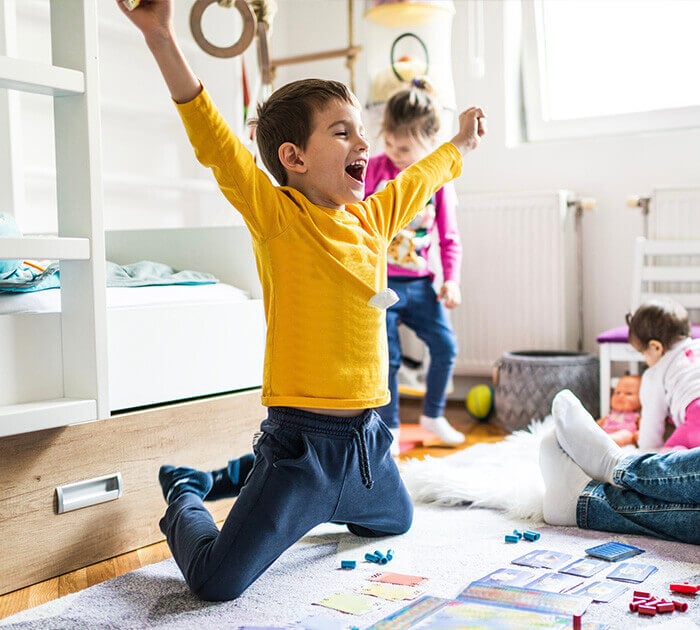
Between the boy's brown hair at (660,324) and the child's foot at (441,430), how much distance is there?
0.59 meters

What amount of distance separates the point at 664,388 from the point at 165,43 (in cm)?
142

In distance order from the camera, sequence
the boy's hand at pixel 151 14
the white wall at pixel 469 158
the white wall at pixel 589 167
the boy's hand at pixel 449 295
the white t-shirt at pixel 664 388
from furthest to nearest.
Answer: the white wall at pixel 589 167 < the white wall at pixel 469 158 < the boy's hand at pixel 449 295 < the white t-shirt at pixel 664 388 < the boy's hand at pixel 151 14

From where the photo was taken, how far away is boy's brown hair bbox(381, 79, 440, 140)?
7.38 ft

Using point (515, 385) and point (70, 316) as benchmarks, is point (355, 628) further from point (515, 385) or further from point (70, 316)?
point (515, 385)

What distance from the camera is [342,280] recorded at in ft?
4.17

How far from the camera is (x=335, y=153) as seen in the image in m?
1.28

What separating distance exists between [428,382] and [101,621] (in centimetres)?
149

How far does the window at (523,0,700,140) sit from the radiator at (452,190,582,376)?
35 centimetres

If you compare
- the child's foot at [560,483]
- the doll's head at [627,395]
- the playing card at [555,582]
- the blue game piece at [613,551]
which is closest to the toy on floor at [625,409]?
the doll's head at [627,395]

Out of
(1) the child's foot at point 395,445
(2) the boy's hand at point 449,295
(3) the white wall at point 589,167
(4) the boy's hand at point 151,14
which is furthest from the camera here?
(3) the white wall at point 589,167

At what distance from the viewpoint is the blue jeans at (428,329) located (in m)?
2.41

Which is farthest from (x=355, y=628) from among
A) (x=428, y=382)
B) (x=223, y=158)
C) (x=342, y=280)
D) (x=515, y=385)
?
(x=515, y=385)

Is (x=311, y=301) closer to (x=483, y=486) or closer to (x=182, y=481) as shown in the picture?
(x=182, y=481)

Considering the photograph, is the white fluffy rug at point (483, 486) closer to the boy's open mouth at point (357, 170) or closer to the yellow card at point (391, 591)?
the yellow card at point (391, 591)
